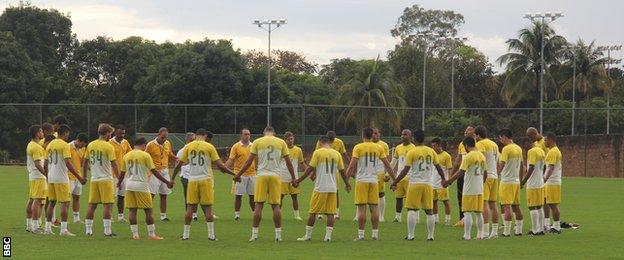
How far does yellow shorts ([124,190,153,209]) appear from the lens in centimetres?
1977

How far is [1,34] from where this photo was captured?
2985 inches

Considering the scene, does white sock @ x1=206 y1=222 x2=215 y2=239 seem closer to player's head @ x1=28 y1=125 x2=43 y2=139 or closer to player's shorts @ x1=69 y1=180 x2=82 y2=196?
player's head @ x1=28 y1=125 x2=43 y2=139

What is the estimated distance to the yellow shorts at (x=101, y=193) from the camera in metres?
20.5

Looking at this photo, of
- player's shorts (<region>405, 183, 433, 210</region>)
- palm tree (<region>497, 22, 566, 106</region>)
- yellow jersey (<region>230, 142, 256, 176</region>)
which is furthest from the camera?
palm tree (<region>497, 22, 566, 106</region>)

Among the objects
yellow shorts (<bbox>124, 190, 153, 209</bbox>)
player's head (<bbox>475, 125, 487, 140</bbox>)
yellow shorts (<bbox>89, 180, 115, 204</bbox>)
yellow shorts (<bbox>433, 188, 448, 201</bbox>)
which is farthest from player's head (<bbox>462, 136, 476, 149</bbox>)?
yellow shorts (<bbox>89, 180, 115, 204</bbox>)

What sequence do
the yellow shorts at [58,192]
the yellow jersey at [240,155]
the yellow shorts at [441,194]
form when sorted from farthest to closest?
the yellow jersey at [240,155] < the yellow shorts at [441,194] < the yellow shorts at [58,192]

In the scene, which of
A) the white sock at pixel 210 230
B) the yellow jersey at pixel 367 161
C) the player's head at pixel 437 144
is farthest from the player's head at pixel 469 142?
the white sock at pixel 210 230

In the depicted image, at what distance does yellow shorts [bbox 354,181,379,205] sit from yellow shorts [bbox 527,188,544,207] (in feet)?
11.0

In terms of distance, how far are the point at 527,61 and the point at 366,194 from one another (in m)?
76.8

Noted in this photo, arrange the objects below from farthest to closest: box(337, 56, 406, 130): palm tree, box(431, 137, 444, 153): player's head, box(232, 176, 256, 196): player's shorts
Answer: box(337, 56, 406, 130): palm tree → box(232, 176, 256, 196): player's shorts → box(431, 137, 444, 153): player's head

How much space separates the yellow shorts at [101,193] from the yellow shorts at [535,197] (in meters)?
8.44

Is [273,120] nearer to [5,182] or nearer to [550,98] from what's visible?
[5,182]

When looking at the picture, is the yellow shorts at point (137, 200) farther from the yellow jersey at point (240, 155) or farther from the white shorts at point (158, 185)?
the yellow jersey at point (240, 155)

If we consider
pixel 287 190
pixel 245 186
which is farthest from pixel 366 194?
pixel 245 186
